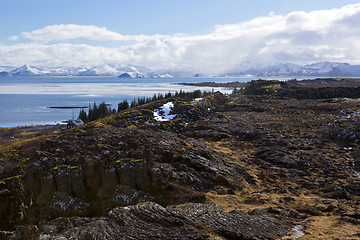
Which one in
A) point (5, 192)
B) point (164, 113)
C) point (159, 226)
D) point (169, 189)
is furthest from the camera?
point (164, 113)

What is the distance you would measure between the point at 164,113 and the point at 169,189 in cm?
4229

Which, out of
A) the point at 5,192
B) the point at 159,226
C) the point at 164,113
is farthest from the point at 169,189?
the point at 164,113

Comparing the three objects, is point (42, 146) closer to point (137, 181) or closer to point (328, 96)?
point (137, 181)

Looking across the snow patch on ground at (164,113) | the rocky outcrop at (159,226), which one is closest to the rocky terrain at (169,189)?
the rocky outcrop at (159,226)

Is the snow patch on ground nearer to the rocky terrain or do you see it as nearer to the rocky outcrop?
the rocky terrain

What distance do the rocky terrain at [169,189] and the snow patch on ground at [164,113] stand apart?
22.2 metres

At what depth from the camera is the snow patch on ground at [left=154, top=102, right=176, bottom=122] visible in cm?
6335

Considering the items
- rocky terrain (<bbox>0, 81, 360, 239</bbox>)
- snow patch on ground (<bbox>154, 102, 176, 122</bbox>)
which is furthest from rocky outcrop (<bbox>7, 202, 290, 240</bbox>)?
snow patch on ground (<bbox>154, 102, 176, 122</bbox>)

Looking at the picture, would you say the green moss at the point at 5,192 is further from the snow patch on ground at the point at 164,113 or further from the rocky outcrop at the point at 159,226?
the snow patch on ground at the point at 164,113

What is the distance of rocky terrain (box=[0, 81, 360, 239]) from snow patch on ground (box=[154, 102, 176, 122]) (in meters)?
22.2

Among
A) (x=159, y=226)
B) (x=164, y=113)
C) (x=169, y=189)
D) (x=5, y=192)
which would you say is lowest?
(x=169, y=189)

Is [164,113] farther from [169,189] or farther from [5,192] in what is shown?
[5,192]

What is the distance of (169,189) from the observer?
25641 millimetres

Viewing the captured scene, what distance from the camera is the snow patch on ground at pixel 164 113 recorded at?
63.4 metres
